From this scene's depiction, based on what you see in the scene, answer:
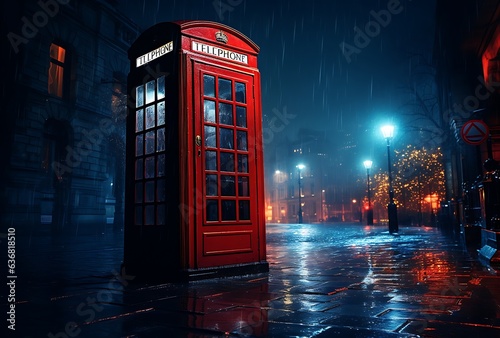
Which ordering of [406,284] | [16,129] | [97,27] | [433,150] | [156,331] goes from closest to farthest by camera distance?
[156,331]
[406,284]
[16,129]
[97,27]
[433,150]

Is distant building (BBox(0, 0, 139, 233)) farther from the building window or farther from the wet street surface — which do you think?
the wet street surface

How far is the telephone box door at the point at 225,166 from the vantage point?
19.4 ft

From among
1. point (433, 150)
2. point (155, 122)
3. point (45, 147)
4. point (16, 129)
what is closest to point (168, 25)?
point (155, 122)

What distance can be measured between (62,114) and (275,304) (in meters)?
19.3

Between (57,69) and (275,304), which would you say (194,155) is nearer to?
(275,304)

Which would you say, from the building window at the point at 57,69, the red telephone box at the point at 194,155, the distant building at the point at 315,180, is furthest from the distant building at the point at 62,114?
the distant building at the point at 315,180

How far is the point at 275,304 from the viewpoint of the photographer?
3986 millimetres

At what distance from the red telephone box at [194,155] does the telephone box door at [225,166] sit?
0.02 metres

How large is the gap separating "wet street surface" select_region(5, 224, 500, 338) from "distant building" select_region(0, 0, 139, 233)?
1283 centimetres

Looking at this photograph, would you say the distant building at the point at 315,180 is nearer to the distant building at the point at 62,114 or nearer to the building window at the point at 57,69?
the distant building at the point at 62,114

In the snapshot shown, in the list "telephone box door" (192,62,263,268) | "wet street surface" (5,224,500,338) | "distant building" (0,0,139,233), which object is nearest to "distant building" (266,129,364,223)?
"distant building" (0,0,139,233)

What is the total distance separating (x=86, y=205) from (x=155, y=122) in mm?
16308

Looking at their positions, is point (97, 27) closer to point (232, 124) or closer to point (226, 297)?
point (232, 124)

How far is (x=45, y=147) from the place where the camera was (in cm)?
1983
